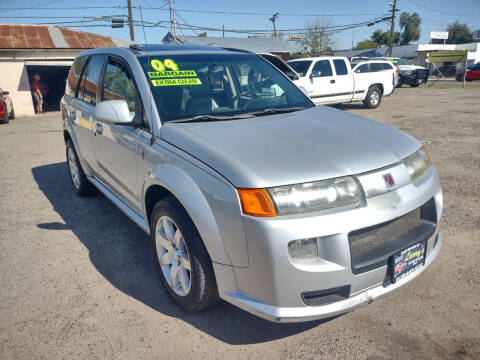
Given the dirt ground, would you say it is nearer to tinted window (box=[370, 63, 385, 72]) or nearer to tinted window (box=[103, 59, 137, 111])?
tinted window (box=[103, 59, 137, 111])

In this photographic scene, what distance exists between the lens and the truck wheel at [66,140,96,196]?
4.82 metres

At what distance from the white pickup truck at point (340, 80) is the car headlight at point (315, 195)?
10.0 meters

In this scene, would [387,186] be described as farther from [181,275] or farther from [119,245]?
[119,245]

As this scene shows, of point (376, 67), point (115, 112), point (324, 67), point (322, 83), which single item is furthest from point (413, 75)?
point (115, 112)

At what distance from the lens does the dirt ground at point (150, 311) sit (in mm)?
2309

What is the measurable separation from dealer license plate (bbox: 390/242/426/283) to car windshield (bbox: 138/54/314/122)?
1502 mm

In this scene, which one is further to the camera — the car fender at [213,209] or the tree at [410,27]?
the tree at [410,27]

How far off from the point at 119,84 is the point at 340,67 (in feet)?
36.3

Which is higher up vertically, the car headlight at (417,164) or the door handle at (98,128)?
the door handle at (98,128)

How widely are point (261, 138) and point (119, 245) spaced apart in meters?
2.08

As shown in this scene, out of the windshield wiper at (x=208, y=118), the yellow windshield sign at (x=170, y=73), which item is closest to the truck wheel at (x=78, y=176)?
the yellow windshield sign at (x=170, y=73)

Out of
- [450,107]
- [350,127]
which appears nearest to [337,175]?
[350,127]

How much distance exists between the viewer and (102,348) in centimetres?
237

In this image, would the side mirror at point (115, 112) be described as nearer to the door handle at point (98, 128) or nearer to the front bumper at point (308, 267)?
the door handle at point (98, 128)
